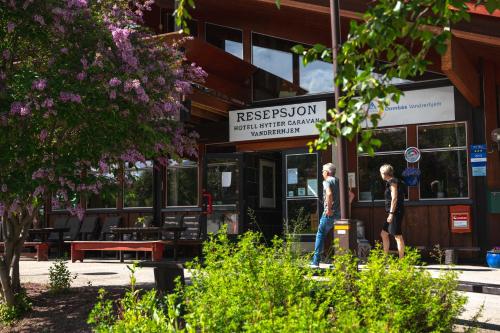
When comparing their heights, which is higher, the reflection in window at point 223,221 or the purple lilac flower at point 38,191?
the purple lilac flower at point 38,191

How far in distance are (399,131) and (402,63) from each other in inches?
410

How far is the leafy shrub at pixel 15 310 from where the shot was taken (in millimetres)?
6957

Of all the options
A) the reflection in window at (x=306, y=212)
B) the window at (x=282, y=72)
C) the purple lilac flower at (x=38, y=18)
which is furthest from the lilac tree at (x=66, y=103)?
the window at (x=282, y=72)

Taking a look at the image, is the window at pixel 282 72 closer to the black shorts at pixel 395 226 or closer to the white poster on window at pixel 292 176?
the white poster on window at pixel 292 176

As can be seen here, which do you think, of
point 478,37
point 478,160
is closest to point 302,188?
point 478,160

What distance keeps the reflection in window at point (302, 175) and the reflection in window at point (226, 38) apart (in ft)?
10.3

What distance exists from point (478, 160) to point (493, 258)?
2.12 m

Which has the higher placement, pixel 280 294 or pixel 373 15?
pixel 373 15

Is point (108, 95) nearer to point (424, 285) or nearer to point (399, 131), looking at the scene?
point (424, 285)

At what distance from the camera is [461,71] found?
420 inches

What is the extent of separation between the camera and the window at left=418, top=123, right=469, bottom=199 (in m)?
12.4

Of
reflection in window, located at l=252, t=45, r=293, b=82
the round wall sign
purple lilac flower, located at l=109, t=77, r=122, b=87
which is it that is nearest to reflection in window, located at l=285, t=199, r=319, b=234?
the round wall sign

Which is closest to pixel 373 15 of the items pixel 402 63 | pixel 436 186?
pixel 402 63

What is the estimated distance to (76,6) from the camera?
6.95 m
